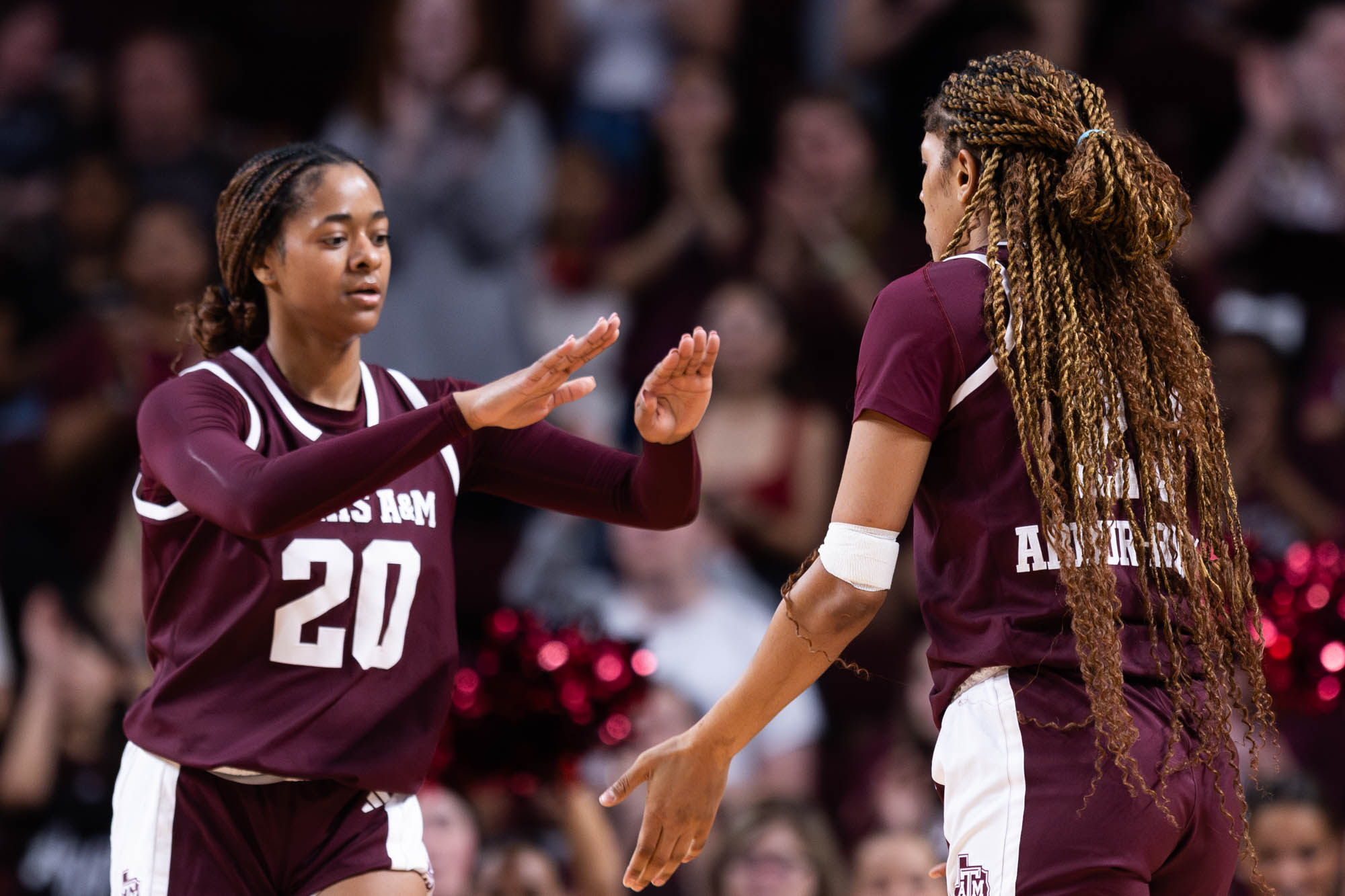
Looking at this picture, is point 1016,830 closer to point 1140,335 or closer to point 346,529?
point 1140,335

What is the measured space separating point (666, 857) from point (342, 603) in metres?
0.75

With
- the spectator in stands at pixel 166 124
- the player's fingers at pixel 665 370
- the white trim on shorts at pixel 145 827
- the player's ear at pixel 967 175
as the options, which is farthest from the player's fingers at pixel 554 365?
the spectator in stands at pixel 166 124

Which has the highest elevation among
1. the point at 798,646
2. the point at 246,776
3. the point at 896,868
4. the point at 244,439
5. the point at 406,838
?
the point at 244,439

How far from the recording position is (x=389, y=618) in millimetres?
2832

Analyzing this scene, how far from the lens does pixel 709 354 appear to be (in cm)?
287

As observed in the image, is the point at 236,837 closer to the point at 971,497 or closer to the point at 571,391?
the point at 571,391

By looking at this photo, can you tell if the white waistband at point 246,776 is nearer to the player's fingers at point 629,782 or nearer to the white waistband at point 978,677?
the player's fingers at point 629,782

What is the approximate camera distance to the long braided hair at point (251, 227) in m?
3.03

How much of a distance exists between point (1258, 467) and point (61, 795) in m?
4.67

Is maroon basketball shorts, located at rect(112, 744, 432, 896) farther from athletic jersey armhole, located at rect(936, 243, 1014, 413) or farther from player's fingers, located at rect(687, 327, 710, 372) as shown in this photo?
athletic jersey armhole, located at rect(936, 243, 1014, 413)

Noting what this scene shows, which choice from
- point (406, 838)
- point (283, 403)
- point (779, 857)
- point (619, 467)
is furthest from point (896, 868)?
point (283, 403)

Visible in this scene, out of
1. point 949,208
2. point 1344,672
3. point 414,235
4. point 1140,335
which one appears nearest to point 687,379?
point 949,208

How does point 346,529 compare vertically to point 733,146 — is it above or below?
below

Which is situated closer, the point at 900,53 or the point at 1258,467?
the point at 1258,467
